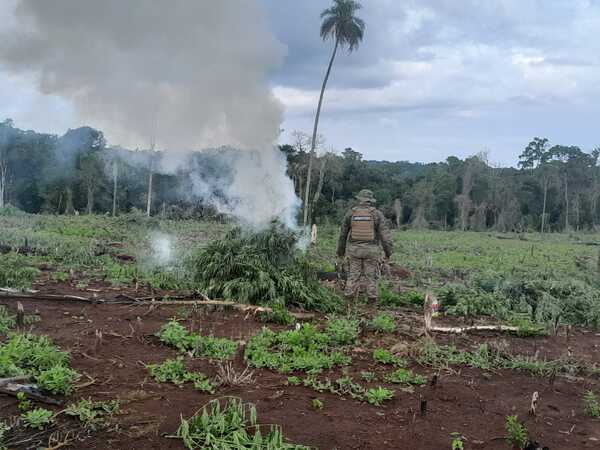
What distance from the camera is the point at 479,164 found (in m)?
53.3

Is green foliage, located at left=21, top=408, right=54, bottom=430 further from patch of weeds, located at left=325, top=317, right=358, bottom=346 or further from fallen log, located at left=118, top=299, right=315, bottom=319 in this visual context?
fallen log, located at left=118, top=299, right=315, bottom=319

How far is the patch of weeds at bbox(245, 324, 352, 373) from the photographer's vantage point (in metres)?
5.98

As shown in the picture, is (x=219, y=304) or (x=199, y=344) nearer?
(x=199, y=344)

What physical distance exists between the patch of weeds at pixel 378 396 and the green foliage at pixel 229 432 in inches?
43.7

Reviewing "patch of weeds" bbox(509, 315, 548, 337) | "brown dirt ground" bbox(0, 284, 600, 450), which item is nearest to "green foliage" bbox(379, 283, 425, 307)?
"patch of weeds" bbox(509, 315, 548, 337)

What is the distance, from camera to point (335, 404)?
5.11 metres

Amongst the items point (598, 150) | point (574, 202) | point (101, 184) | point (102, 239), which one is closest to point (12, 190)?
point (101, 184)

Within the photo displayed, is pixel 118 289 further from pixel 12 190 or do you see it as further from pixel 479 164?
pixel 479 164

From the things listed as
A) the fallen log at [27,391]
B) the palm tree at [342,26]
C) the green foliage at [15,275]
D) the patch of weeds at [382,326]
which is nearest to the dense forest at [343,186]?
the palm tree at [342,26]

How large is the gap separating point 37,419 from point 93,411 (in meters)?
0.43

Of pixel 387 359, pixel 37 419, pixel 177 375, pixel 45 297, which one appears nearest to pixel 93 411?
pixel 37 419

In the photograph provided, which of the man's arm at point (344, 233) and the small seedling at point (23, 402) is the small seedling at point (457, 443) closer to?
the small seedling at point (23, 402)

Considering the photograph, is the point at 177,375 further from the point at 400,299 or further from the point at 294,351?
the point at 400,299

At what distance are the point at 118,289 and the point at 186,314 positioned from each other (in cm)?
258
